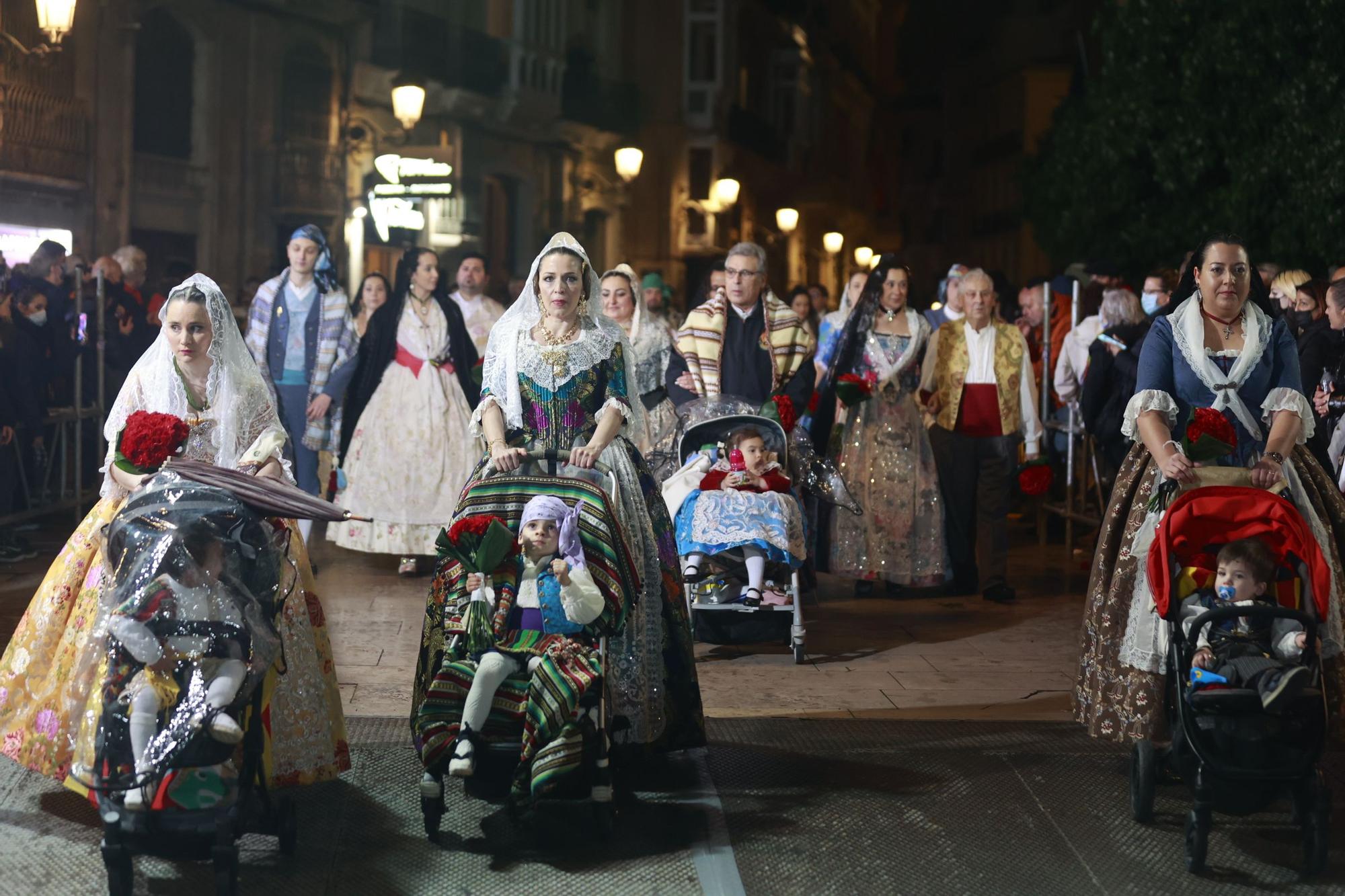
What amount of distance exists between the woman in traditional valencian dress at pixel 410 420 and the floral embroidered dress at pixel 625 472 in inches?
182

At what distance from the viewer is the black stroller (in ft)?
14.8

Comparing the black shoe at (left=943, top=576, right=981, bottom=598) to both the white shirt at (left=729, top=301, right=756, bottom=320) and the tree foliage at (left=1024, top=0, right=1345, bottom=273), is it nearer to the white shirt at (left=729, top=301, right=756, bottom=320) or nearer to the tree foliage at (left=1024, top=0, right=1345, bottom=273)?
the white shirt at (left=729, top=301, right=756, bottom=320)

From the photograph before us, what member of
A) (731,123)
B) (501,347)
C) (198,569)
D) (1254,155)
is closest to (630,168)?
(1254,155)

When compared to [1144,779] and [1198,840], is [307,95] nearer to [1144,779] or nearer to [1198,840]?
[1144,779]

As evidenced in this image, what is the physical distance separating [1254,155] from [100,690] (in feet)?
50.5

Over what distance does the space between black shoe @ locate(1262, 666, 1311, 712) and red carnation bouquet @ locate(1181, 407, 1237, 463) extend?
950 mm

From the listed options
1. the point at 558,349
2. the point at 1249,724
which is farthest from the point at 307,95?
the point at 1249,724

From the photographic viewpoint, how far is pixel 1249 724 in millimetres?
4992

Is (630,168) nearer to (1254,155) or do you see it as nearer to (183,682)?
(1254,155)

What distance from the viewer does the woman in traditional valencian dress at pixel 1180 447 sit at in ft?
19.3

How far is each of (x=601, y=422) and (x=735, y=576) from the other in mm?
2612

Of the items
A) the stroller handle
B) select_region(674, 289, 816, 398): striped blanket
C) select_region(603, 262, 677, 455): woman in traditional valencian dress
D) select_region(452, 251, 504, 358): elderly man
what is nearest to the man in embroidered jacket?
select_region(452, 251, 504, 358): elderly man

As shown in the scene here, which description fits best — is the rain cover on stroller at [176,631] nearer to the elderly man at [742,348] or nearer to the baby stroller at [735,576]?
the baby stroller at [735,576]

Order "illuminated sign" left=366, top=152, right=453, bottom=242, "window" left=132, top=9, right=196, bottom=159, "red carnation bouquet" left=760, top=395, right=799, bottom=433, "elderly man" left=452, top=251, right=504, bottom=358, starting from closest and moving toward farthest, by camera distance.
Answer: "red carnation bouquet" left=760, top=395, right=799, bottom=433 < "elderly man" left=452, top=251, right=504, bottom=358 < "illuminated sign" left=366, top=152, right=453, bottom=242 < "window" left=132, top=9, right=196, bottom=159
